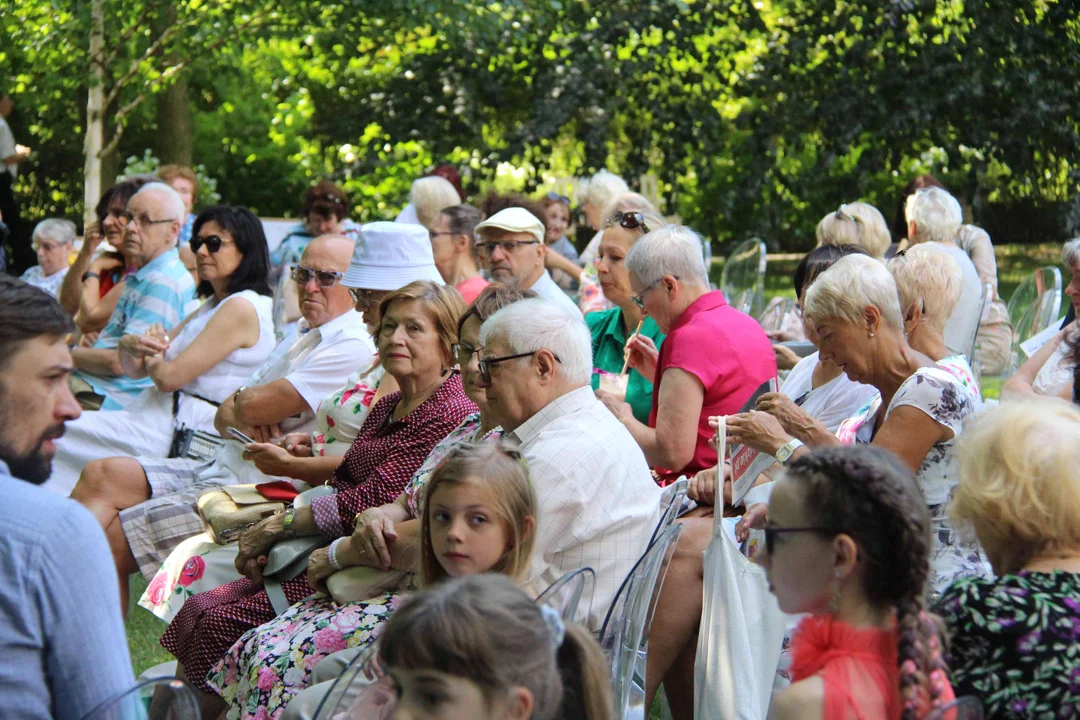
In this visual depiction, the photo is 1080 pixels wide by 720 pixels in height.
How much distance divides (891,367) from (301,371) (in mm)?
2218

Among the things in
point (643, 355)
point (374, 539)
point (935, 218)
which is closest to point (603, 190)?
point (935, 218)

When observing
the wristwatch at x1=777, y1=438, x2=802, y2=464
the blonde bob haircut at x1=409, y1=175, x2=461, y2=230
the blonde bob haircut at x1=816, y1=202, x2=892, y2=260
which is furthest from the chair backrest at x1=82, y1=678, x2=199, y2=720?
the blonde bob haircut at x1=409, y1=175, x2=461, y2=230

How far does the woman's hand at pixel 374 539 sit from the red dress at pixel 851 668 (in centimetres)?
154

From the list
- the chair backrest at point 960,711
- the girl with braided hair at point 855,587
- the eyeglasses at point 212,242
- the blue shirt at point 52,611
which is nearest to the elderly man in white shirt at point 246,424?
the eyeglasses at point 212,242

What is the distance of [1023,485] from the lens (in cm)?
221

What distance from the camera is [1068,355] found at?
4184mm

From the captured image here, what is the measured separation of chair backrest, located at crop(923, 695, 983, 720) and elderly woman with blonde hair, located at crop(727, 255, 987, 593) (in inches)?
52.9

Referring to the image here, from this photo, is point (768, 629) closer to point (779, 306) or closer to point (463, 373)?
point (463, 373)

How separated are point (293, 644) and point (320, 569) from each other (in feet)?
0.99

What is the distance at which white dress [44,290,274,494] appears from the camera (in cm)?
511

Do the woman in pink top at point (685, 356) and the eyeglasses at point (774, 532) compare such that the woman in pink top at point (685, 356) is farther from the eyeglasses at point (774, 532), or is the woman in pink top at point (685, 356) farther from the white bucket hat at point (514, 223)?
the eyeglasses at point (774, 532)

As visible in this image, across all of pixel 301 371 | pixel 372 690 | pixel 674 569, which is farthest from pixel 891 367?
pixel 301 371

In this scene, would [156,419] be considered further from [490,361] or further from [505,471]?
[505,471]

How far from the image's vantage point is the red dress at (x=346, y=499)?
3662 millimetres
